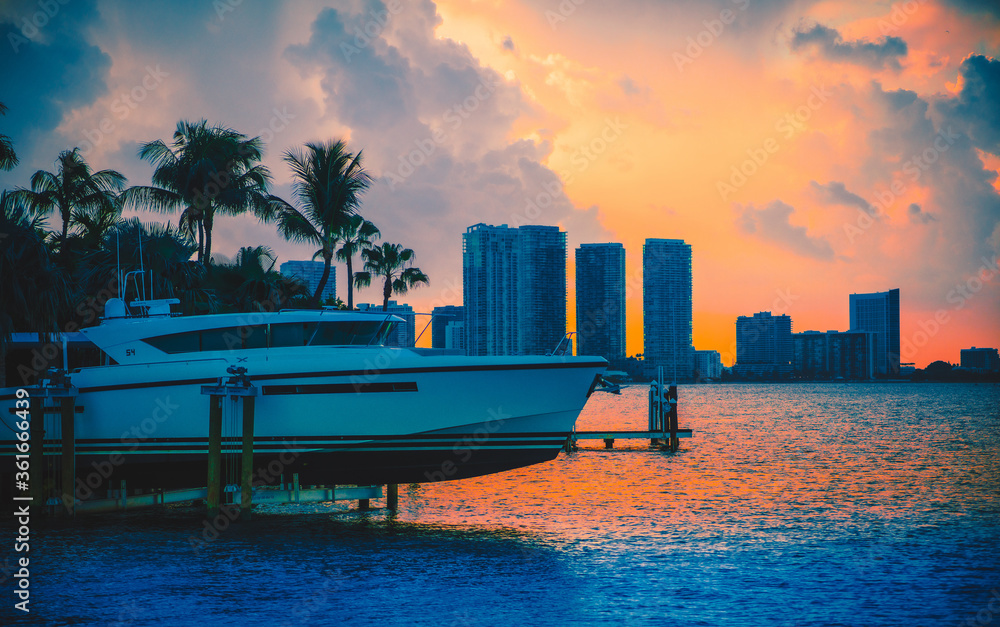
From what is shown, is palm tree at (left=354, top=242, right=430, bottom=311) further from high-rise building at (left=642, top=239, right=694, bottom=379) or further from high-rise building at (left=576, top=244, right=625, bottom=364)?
high-rise building at (left=642, top=239, right=694, bottom=379)

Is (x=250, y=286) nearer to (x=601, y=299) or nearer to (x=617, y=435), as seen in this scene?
(x=617, y=435)

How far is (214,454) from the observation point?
55.5 ft

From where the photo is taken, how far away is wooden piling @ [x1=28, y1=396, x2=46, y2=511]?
17.5 meters

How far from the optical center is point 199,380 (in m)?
17.0

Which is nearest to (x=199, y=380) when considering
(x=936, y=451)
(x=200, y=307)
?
(x=200, y=307)

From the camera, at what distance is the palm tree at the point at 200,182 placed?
94.0ft

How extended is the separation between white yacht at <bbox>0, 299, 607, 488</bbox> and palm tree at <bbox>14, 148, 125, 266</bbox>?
43.9 ft

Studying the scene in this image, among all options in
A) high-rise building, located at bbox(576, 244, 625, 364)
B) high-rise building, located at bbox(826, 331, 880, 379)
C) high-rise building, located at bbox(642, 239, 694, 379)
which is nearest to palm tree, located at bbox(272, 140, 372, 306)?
high-rise building, located at bbox(576, 244, 625, 364)

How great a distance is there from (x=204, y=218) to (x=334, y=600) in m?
20.0

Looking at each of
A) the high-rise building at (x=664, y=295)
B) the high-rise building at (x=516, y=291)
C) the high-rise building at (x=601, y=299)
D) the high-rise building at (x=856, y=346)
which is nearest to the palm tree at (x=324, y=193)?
the high-rise building at (x=516, y=291)

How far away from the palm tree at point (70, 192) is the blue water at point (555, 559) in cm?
1462

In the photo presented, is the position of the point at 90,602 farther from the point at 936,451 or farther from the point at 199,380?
the point at 936,451

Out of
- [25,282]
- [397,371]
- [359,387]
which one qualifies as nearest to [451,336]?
[397,371]

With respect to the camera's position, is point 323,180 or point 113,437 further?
point 323,180
